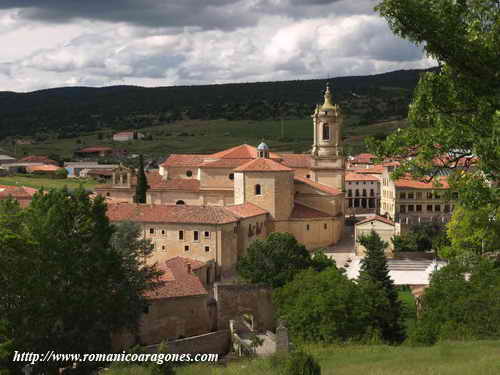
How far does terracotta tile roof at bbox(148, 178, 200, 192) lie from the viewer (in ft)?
181

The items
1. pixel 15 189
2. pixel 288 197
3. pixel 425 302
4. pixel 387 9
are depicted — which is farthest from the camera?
pixel 15 189

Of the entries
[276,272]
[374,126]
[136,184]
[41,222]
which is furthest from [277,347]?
[374,126]

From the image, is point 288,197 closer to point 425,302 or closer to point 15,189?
point 425,302

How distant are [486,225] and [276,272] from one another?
40.4 ft

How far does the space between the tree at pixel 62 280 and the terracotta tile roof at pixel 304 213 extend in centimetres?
2390

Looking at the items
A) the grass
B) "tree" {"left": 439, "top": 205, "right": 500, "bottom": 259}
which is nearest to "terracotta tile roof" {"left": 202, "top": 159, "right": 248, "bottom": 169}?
"tree" {"left": 439, "top": 205, "right": 500, "bottom": 259}

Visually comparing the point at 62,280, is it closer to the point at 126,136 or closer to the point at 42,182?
the point at 42,182

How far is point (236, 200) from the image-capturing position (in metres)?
49.6

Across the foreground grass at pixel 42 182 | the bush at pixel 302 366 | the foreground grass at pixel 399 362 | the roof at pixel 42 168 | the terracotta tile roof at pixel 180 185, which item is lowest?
the foreground grass at pixel 399 362

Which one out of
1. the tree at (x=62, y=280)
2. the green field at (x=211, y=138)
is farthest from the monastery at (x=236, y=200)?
the green field at (x=211, y=138)

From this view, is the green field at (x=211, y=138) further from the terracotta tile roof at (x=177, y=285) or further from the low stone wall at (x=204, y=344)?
the low stone wall at (x=204, y=344)

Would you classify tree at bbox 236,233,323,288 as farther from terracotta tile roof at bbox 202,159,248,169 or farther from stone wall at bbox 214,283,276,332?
terracotta tile roof at bbox 202,159,248,169

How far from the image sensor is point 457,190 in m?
13.2

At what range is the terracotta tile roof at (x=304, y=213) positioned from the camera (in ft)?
164
